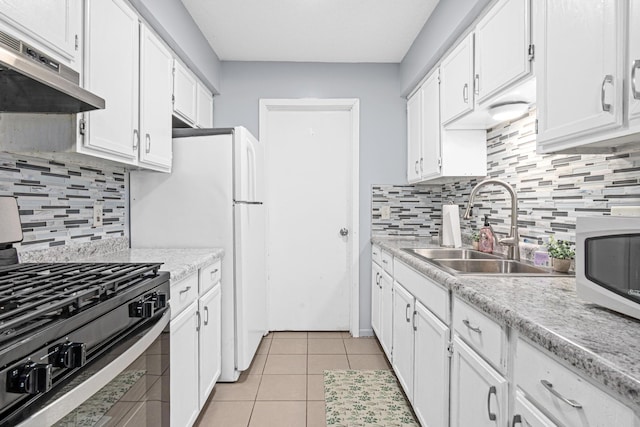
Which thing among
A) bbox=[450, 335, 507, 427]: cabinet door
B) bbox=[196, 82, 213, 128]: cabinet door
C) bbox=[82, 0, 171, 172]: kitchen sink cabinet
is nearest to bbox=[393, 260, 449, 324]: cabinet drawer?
bbox=[450, 335, 507, 427]: cabinet door

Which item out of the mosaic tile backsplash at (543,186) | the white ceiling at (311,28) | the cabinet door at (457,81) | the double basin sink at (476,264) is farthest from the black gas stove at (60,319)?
the white ceiling at (311,28)

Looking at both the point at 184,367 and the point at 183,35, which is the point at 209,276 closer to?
the point at 184,367

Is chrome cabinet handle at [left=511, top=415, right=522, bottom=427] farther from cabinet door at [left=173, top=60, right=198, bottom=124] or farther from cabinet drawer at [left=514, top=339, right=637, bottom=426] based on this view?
cabinet door at [left=173, top=60, right=198, bottom=124]

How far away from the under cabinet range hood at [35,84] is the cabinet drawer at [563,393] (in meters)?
1.45

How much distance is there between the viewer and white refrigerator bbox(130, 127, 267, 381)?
2408 millimetres

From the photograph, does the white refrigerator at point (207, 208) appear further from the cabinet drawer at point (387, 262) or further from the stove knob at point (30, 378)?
the stove knob at point (30, 378)

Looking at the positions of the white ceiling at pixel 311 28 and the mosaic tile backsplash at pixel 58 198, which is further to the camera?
the white ceiling at pixel 311 28

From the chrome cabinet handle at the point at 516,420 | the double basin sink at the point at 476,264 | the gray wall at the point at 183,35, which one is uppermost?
the gray wall at the point at 183,35

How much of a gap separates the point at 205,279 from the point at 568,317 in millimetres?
1670

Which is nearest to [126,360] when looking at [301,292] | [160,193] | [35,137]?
[35,137]

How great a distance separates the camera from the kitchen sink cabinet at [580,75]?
100 cm

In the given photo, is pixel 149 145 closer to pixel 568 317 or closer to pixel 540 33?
pixel 540 33

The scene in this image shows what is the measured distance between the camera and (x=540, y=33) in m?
1.33

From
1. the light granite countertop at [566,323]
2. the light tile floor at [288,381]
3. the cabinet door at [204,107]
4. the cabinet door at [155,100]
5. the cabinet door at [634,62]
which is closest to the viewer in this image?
the light granite countertop at [566,323]
